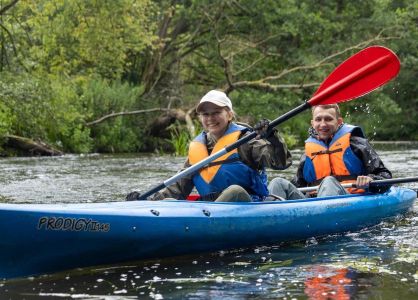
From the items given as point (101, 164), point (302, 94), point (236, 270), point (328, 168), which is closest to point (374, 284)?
point (236, 270)

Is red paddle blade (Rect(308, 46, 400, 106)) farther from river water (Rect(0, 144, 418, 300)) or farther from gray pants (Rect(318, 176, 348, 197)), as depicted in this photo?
river water (Rect(0, 144, 418, 300))

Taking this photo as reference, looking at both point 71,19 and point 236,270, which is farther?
point 71,19

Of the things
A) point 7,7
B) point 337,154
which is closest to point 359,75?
point 337,154

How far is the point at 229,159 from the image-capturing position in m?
4.40

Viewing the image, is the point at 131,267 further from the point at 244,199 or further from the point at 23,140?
the point at 23,140

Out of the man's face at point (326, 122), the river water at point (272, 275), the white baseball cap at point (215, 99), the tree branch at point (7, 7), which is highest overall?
the tree branch at point (7, 7)

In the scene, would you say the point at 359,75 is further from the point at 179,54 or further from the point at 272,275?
the point at 179,54

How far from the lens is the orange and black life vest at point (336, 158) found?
5.23 m

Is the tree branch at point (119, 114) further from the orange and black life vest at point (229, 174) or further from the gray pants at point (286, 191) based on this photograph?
the orange and black life vest at point (229, 174)

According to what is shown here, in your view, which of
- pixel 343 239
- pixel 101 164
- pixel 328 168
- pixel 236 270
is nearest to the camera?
pixel 236 270

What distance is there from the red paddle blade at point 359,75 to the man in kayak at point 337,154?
0.89 feet

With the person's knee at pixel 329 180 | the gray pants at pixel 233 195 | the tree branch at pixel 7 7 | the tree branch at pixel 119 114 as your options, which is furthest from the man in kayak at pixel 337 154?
the tree branch at pixel 119 114

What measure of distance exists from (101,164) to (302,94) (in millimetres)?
6866

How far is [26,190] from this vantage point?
756 cm
